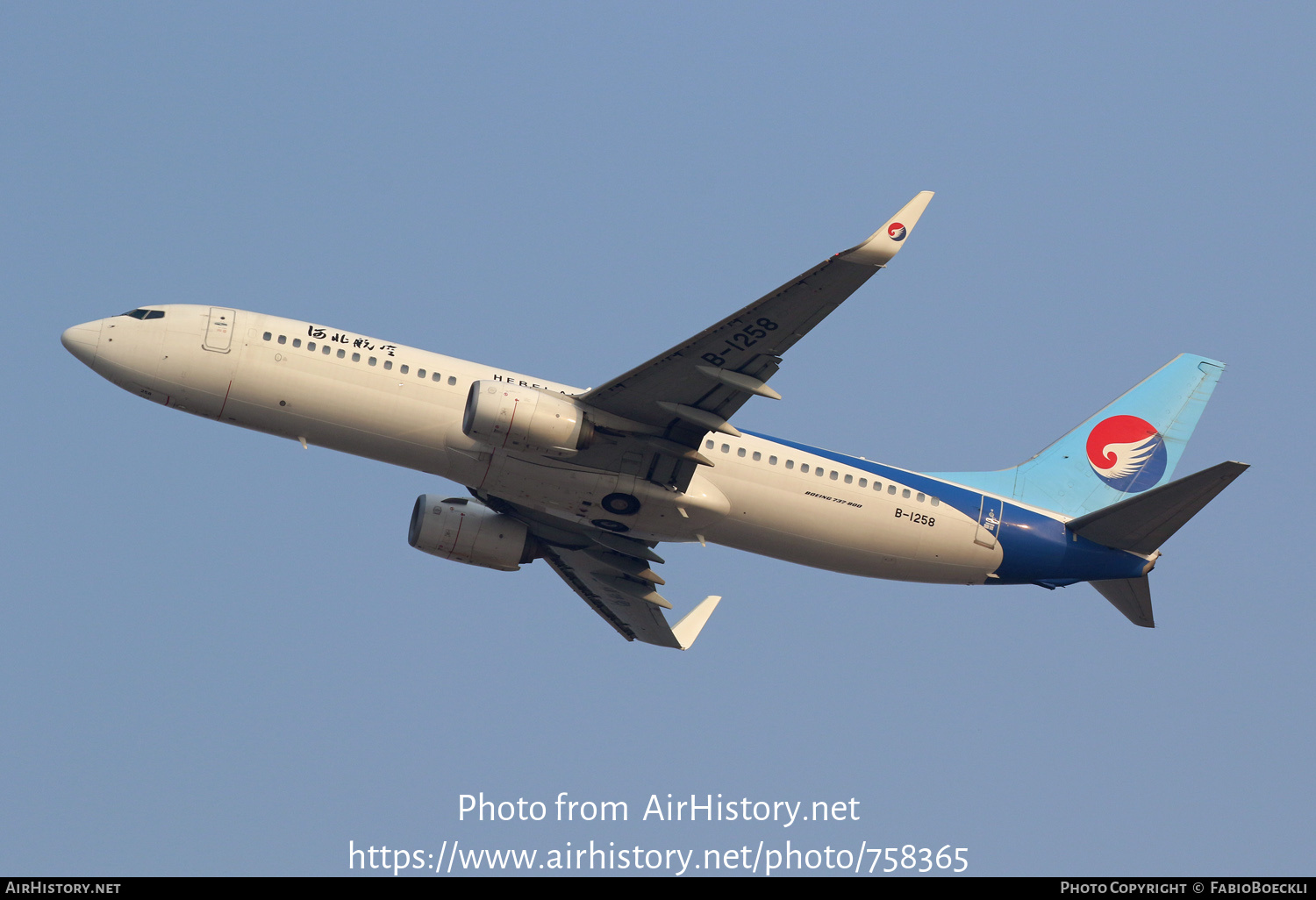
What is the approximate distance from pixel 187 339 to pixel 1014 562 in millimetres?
25614

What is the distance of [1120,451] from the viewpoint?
140 feet

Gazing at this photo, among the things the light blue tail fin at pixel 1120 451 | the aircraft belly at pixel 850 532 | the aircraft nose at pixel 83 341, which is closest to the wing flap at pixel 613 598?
the aircraft belly at pixel 850 532

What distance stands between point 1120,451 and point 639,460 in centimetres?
1816

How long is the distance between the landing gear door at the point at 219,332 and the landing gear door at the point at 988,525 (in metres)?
22.9

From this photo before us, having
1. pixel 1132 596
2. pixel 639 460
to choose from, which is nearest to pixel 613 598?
pixel 639 460

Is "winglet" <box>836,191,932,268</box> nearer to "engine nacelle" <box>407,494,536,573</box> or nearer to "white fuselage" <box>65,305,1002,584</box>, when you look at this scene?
"white fuselage" <box>65,305,1002,584</box>

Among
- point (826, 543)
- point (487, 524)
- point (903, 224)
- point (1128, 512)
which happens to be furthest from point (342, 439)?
point (1128, 512)

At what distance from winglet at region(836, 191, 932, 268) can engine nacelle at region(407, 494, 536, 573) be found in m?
16.2

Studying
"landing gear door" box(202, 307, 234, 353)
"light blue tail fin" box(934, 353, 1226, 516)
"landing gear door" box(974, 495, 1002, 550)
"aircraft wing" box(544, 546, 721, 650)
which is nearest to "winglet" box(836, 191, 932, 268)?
"landing gear door" box(974, 495, 1002, 550)

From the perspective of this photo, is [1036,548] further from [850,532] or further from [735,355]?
[735,355]

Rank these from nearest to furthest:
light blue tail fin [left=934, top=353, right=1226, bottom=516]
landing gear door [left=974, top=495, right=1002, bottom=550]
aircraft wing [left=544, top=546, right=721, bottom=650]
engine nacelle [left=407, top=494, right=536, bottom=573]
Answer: landing gear door [left=974, top=495, right=1002, bottom=550] → engine nacelle [left=407, top=494, right=536, bottom=573] → light blue tail fin [left=934, top=353, right=1226, bottom=516] → aircraft wing [left=544, top=546, right=721, bottom=650]

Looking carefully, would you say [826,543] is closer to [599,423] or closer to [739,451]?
[739,451]

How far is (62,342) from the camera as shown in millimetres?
36156

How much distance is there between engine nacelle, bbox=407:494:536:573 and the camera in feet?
130
